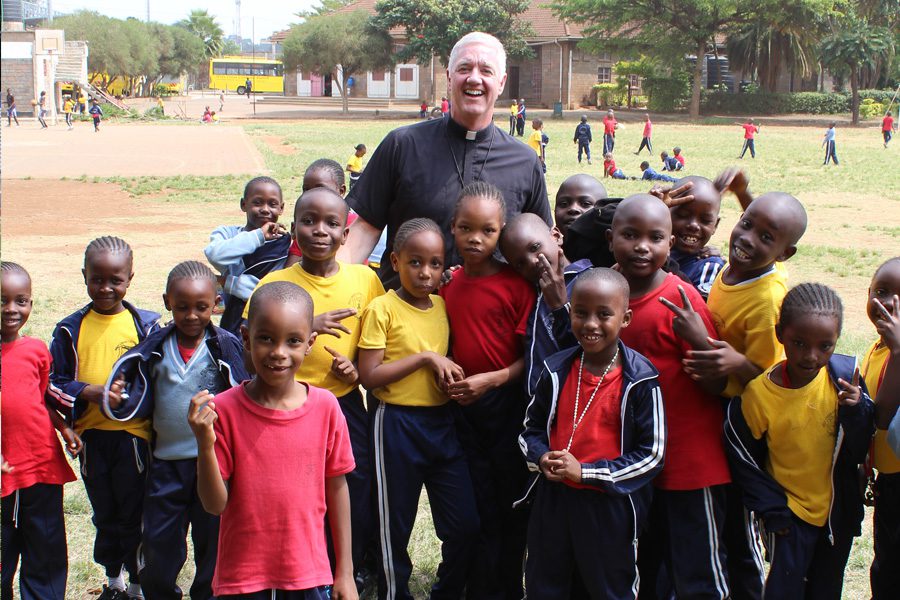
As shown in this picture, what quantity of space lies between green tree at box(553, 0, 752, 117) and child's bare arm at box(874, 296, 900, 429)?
4094 centimetres

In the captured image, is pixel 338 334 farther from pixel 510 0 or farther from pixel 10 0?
pixel 510 0

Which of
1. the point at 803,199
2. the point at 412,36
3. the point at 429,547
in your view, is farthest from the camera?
the point at 412,36

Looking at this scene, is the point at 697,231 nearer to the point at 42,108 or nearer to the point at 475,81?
the point at 475,81

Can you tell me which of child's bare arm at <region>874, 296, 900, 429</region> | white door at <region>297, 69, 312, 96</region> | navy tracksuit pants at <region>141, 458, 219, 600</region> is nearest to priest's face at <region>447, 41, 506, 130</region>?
child's bare arm at <region>874, 296, 900, 429</region>

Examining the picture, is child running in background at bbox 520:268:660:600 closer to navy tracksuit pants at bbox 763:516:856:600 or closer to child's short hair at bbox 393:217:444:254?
navy tracksuit pants at bbox 763:516:856:600

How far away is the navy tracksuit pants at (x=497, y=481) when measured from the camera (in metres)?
3.49

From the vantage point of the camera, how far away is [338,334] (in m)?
3.23

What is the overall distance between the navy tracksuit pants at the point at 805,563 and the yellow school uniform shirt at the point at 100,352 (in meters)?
2.39

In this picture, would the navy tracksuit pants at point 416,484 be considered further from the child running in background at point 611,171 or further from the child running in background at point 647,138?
the child running in background at point 647,138

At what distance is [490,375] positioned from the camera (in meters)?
3.34

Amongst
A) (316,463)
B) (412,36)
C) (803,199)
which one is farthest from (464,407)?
(412,36)

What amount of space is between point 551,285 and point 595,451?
622 mm

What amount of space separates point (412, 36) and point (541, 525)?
4642cm

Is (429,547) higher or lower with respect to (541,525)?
lower
